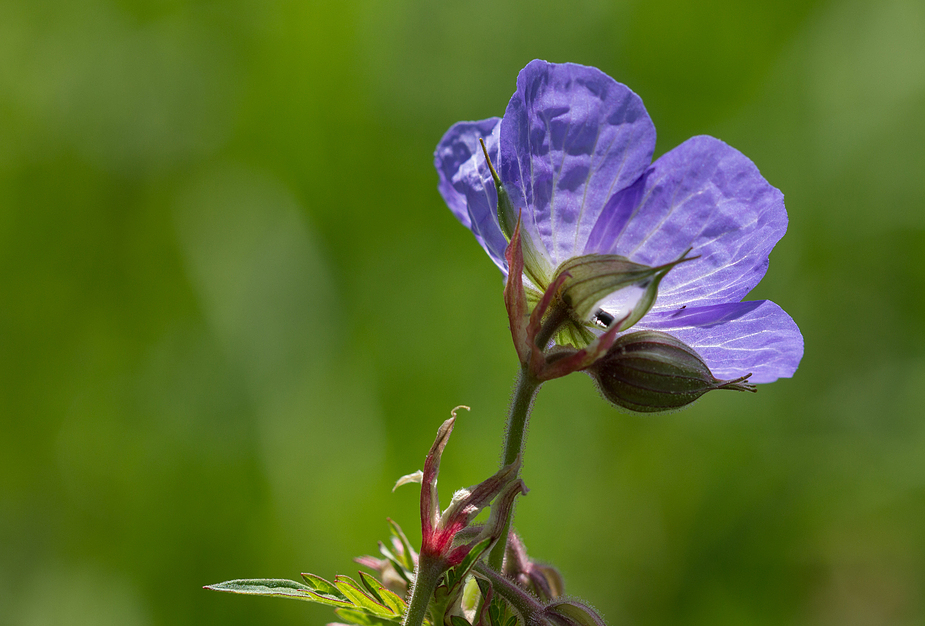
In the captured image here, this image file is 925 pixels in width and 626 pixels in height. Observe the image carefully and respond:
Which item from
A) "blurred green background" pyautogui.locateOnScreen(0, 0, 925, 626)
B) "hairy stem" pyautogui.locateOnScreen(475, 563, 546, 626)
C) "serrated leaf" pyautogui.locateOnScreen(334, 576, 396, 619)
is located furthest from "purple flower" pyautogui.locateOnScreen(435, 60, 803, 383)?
"blurred green background" pyautogui.locateOnScreen(0, 0, 925, 626)

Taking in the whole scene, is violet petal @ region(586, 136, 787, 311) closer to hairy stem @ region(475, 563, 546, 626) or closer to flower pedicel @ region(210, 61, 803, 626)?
flower pedicel @ region(210, 61, 803, 626)

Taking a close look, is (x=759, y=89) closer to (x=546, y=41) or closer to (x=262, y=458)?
(x=546, y=41)

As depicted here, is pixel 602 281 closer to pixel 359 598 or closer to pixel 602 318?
pixel 602 318

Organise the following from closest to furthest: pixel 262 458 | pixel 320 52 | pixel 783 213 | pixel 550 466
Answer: pixel 783 213 < pixel 262 458 < pixel 550 466 < pixel 320 52

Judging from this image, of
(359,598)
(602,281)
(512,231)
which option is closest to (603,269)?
(602,281)

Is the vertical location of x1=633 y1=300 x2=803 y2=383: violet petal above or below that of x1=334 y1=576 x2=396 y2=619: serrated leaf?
Answer: above

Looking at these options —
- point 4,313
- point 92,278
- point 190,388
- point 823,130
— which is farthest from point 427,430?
point 823,130
